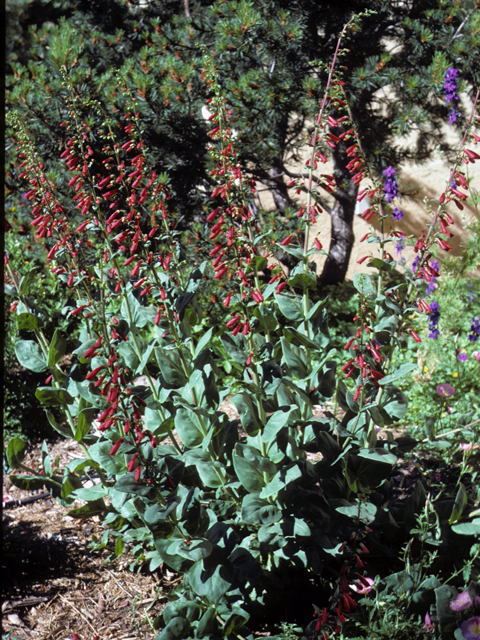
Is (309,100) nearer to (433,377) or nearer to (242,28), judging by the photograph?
(242,28)

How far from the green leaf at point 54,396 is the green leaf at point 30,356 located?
0.13m

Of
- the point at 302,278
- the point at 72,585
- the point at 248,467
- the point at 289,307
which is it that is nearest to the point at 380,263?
the point at 302,278

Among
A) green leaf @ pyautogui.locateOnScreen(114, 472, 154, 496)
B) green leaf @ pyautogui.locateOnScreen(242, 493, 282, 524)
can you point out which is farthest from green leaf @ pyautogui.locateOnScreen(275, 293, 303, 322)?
green leaf @ pyautogui.locateOnScreen(114, 472, 154, 496)

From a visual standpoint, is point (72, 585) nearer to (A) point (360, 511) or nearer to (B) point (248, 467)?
(B) point (248, 467)

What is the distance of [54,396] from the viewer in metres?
2.19

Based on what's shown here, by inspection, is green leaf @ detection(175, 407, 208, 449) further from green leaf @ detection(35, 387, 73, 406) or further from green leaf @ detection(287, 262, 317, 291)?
green leaf @ detection(287, 262, 317, 291)

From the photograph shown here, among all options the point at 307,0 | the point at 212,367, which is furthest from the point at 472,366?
the point at 307,0

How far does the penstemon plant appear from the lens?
1822mm

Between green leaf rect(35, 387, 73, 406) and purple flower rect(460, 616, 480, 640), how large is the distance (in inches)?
67.2

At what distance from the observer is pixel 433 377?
380cm

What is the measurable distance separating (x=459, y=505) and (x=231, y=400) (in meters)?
0.97

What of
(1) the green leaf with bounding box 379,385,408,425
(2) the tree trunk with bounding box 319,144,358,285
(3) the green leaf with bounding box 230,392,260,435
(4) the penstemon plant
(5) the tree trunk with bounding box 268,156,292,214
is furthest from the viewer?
(2) the tree trunk with bounding box 319,144,358,285

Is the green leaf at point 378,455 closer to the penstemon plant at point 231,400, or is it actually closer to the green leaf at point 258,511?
the penstemon plant at point 231,400

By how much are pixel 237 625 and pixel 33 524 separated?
1503mm
